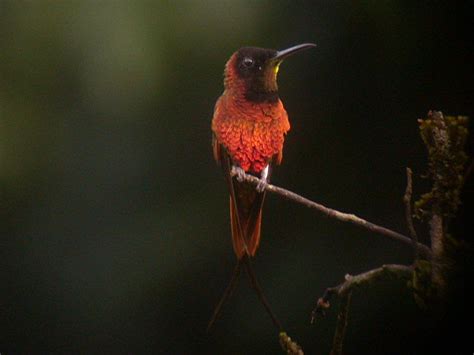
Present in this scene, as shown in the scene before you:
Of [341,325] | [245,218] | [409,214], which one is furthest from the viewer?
[245,218]

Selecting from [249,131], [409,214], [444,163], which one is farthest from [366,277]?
[249,131]

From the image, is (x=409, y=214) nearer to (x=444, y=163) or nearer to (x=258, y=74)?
(x=444, y=163)

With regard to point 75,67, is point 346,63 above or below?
below

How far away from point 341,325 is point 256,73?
823 mm

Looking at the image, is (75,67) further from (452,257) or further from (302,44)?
(452,257)

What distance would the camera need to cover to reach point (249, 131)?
7.44ft

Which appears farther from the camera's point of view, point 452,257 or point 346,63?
point 346,63

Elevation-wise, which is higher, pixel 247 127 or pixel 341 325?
pixel 247 127

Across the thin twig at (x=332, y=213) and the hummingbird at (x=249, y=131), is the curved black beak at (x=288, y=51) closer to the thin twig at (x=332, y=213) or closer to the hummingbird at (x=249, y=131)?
the hummingbird at (x=249, y=131)

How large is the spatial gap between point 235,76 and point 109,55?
0.45m

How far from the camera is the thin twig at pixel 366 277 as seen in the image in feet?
7.20

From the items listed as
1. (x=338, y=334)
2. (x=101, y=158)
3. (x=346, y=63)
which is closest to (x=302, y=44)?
(x=346, y=63)

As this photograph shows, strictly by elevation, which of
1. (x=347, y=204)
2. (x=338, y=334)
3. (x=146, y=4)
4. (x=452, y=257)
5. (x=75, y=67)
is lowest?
(x=338, y=334)

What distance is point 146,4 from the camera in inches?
95.2
